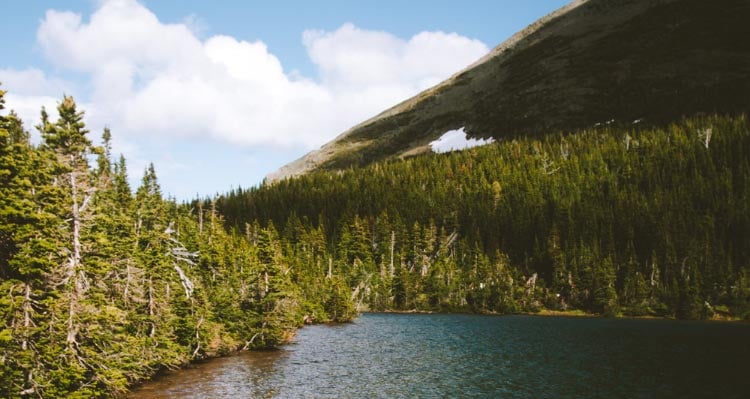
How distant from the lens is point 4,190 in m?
25.6

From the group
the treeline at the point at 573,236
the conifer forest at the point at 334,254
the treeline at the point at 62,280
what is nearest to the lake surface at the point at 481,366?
the conifer forest at the point at 334,254

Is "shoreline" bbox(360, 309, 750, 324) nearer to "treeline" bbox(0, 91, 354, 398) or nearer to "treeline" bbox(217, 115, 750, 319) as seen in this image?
"treeline" bbox(217, 115, 750, 319)

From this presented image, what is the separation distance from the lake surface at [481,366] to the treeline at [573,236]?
40384 mm

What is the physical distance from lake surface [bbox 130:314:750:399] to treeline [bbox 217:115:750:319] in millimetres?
40384

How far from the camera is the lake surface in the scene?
1860 inches

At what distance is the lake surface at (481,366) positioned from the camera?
155 ft

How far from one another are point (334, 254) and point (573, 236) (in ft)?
237

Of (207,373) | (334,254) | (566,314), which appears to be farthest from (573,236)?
(207,373)

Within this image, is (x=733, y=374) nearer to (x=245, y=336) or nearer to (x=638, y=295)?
(x=245, y=336)

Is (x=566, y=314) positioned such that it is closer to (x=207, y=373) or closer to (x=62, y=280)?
(x=207, y=373)

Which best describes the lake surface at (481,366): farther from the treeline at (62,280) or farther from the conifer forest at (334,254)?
the treeline at (62,280)

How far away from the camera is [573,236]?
15538 centimetres

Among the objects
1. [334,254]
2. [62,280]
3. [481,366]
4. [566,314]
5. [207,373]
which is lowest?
[566,314]

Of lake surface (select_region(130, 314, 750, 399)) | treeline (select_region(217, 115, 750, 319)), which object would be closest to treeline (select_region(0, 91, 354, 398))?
lake surface (select_region(130, 314, 750, 399))
